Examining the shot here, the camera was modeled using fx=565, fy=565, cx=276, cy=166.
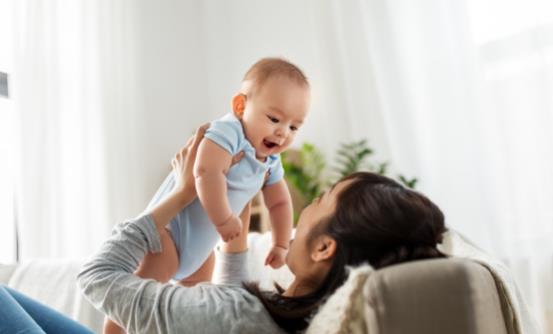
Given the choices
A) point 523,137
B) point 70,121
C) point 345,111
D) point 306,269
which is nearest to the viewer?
point 306,269

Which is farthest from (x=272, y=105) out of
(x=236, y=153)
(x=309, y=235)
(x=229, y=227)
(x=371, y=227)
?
(x=371, y=227)

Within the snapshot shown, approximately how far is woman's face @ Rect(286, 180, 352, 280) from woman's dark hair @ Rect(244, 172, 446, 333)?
0.02 m

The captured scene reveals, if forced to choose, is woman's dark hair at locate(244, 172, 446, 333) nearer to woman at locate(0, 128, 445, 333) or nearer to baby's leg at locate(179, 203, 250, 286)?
woman at locate(0, 128, 445, 333)

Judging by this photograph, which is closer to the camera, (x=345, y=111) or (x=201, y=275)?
(x=201, y=275)

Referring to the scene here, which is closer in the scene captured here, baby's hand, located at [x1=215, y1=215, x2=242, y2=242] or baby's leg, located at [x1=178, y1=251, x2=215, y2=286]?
baby's hand, located at [x1=215, y1=215, x2=242, y2=242]

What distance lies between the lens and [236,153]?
1168mm

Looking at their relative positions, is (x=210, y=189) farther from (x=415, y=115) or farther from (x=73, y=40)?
(x=73, y=40)

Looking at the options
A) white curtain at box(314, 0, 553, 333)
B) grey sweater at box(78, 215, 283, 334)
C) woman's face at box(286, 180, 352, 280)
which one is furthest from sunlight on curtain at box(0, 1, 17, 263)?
woman's face at box(286, 180, 352, 280)

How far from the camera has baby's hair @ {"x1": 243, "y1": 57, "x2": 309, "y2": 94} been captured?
1.18 metres

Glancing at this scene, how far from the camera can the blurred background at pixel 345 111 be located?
2.64 metres

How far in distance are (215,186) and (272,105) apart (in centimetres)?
21

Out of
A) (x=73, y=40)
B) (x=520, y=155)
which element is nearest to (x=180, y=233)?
(x=520, y=155)

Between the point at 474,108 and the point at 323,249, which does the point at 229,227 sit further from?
the point at 474,108

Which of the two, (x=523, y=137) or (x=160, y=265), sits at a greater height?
(x=160, y=265)
